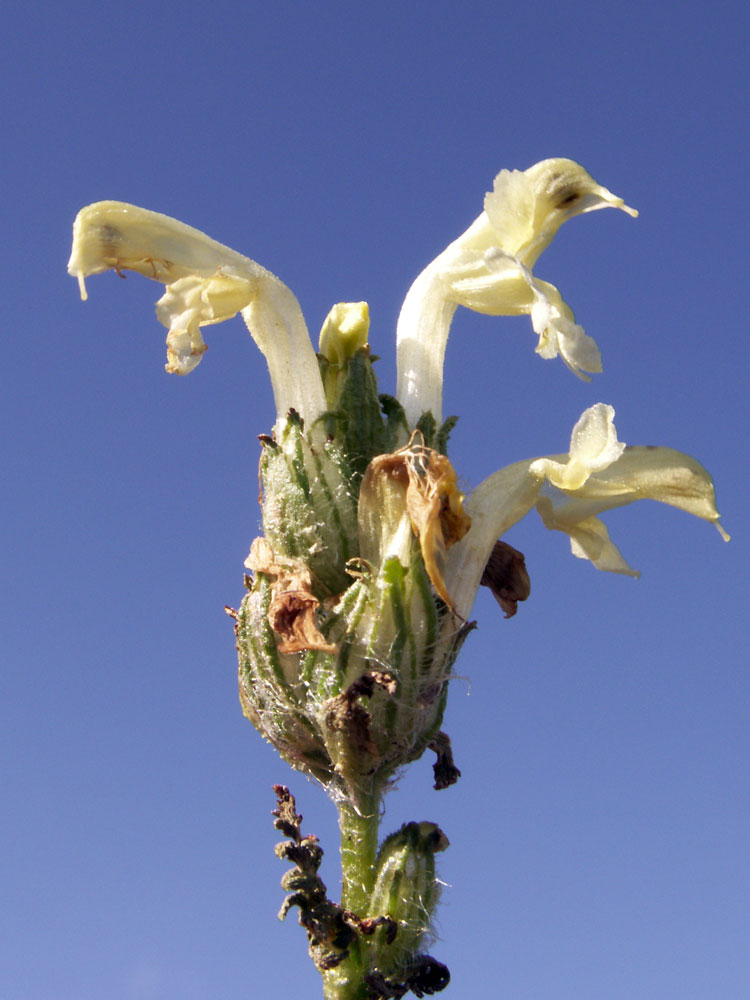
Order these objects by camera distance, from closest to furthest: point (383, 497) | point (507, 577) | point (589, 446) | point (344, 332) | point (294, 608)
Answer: point (294, 608) → point (383, 497) → point (589, 446) → point (344, 332) → point (507, 577)

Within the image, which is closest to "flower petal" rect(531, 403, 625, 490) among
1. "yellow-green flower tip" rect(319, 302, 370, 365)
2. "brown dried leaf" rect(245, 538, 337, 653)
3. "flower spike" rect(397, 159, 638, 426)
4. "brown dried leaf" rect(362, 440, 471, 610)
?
"flower spike" rect(397, 159, 638, 426)

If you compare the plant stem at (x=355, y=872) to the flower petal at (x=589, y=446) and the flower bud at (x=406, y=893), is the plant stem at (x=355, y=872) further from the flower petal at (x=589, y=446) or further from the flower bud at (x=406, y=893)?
the flower petal at (x=589, y=446)

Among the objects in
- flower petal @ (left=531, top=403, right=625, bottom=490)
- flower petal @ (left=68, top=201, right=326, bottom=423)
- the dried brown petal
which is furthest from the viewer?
the dried brown petal

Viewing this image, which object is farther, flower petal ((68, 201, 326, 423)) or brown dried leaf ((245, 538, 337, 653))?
flower petal ((68, 201, 326, 423))

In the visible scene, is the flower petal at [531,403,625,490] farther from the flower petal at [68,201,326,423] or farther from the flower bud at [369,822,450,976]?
the flower bud at [369,822,450,976]

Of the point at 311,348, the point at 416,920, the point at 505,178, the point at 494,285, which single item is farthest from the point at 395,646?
the point at 505,178

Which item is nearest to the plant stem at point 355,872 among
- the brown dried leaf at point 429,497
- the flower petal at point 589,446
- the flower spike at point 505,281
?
the brown dried leaf at point 429,497

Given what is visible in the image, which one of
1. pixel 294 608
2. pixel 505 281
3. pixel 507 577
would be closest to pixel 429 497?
pixel 294 608

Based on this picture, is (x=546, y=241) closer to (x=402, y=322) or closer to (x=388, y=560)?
(x=402, y=322)

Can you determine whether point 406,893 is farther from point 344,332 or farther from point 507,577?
point 344,332
